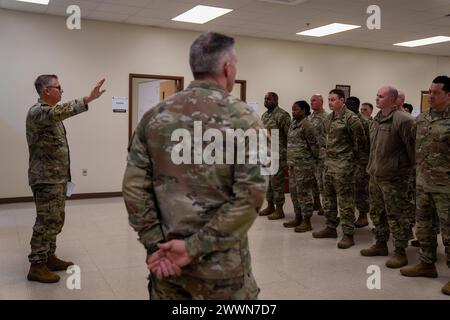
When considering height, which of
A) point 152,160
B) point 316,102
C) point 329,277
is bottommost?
point 329,277

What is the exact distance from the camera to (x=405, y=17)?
6734 mm

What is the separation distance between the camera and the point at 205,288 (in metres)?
1.53

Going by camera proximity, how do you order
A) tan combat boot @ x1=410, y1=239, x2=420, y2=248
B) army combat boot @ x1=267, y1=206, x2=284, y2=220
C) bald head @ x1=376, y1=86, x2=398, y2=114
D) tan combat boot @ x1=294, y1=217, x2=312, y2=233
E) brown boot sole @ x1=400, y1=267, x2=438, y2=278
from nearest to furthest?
brown boot sole @ x1=400, y1=267, x2=438, y2=278, bald head @ x1=376, y1=86, x2=398, y2=114, tan combat boot @ x1=410, y1=239, x2=420, y2=248, tan combat boot @ x1=294, y1=217, x2=312, y2=233, army combat boot @ x1=267, y1=206, x2=284, y2=220

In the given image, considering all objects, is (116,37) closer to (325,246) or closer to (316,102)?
(316,102)

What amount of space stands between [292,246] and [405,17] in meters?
4.42

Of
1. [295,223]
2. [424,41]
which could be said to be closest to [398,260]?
[295,223]

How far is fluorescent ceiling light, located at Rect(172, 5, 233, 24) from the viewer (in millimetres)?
6441

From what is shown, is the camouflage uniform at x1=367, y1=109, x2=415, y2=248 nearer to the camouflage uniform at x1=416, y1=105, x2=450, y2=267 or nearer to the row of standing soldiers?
the row of standing soldiers

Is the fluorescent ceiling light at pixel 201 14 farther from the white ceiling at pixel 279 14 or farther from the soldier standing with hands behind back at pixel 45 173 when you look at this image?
the soldier standing with hands behind back at pixel 45 173

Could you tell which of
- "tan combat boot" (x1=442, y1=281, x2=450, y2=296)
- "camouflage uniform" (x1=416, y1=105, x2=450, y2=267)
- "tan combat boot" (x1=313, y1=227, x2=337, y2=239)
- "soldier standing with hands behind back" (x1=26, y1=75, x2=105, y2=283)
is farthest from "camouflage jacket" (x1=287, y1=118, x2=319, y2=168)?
"soldier standing with hands behind back" (x1=26, y1=75, x2=105, y2=283)

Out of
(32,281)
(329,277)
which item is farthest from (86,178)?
(329,277)

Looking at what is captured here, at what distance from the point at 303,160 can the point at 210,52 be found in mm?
3909

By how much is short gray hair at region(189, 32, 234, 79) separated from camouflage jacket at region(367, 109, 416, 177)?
2763mm

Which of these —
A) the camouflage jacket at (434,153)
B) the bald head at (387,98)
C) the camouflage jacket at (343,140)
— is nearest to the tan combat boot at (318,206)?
the camouflage jacket at (343,140)
